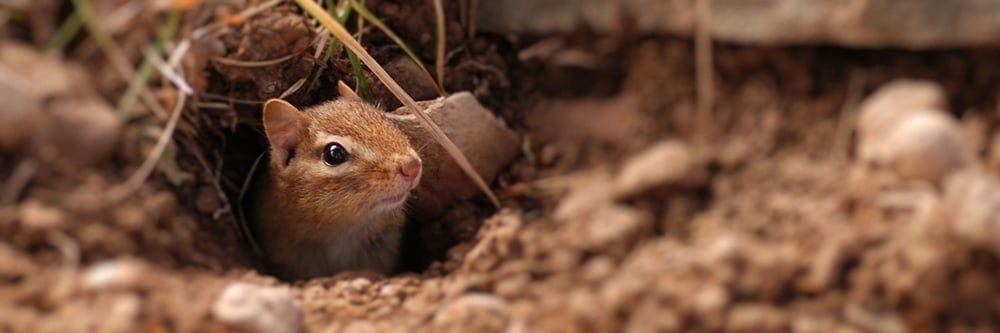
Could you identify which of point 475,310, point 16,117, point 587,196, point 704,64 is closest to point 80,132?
point 16,117

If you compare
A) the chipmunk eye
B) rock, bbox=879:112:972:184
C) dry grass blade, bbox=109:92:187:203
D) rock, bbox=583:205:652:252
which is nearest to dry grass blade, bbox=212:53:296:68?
dry grass blade, bbox=109:92:187:203

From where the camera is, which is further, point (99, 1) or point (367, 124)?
point (367, 124)

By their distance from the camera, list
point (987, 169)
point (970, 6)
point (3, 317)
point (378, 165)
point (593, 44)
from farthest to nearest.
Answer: point (378, 165) → point (593, 44) → point (970, 6) → point (987, 169) → point (3, 317)

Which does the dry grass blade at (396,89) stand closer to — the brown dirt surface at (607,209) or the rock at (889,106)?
the brown dirt surface at (607,209)

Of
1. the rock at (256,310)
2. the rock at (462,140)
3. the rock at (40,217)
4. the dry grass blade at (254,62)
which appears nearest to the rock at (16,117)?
the rock at (40,217)

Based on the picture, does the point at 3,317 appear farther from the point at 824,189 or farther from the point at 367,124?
the point at 824,189

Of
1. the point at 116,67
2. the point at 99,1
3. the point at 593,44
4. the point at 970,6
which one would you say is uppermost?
the point at 99,1

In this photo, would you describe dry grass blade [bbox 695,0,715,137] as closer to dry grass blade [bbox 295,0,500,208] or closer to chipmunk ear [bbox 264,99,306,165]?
dry grass blade [bbox 295,0,500,208]

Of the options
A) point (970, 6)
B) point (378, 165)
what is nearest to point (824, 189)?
point (970, 6)

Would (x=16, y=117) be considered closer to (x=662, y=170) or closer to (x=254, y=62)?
(x=254, y=62)
